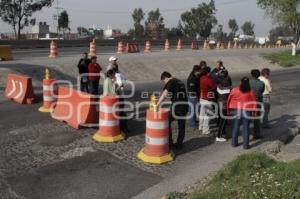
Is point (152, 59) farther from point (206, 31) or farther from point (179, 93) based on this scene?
point (206, 31)

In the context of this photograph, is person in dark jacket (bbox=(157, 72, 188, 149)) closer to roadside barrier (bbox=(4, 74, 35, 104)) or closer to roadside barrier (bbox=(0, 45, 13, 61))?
roadside barrier (bbox=(4, 74, 35, 104))

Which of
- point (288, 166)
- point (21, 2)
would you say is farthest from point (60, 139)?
point (21, 2)

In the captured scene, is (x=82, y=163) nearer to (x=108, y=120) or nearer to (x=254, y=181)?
(x=108, y=120)

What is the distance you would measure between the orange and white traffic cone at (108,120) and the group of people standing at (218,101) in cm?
133

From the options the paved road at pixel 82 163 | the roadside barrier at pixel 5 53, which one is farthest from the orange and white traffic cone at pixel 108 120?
the roadside barrier at pixel 5 53

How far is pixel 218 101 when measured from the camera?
11.4m

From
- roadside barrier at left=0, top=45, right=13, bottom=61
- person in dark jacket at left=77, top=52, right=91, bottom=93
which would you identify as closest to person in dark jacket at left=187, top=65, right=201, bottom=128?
person in dark jacket at left=77, top=52, right=91, bottom=93

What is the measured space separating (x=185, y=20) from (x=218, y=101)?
91.9 m

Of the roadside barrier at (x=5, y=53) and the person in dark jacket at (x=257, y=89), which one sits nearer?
the person in dark jacket at (x=257, y=89)

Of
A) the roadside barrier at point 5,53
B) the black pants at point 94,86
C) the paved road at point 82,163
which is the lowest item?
the paved road at point 82,163

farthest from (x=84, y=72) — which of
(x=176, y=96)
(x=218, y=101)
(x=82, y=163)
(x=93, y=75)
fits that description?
(x=82, y=163)

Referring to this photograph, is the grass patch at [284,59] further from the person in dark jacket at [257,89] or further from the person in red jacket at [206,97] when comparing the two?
the person in red jacket at [206,97]

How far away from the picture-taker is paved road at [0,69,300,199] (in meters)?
7.67

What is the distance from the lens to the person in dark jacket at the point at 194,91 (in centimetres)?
1183
